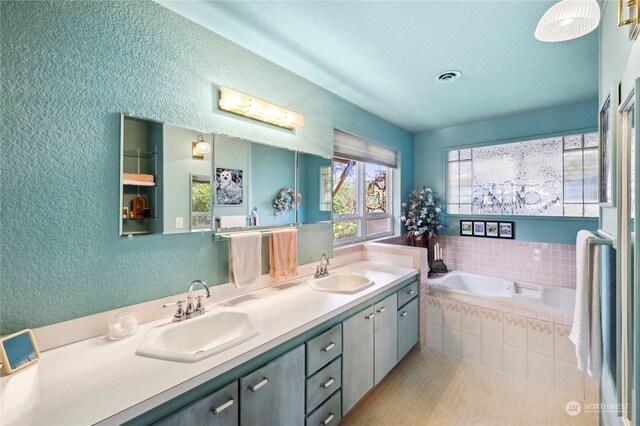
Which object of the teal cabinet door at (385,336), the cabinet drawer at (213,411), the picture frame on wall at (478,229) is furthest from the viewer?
the picture frame on wall at (478,229)

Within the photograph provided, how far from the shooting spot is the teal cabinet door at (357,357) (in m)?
1.76

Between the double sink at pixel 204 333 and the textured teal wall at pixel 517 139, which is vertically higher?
the textured teal wall at pixel 517 139

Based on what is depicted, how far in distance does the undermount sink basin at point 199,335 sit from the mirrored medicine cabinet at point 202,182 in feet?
1.67

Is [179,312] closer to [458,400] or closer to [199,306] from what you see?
[199,306]

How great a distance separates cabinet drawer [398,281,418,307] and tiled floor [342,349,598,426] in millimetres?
642

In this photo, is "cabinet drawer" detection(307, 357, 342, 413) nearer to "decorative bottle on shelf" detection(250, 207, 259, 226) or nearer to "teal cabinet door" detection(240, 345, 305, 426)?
"teal cabinet door" detection(240, 345, 305, 426)

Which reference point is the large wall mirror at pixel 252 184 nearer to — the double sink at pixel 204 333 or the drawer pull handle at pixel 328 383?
the double sink at pixel 204 333

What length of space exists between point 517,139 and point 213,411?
385cm

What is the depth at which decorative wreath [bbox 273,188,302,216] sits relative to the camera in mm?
2109

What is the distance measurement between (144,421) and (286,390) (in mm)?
653

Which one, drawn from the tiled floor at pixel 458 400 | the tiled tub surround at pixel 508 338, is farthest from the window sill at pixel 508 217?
the tiled floor at pixel 458 400

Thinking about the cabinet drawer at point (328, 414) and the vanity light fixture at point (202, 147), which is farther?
the vanity light fixture at point (202, 147)

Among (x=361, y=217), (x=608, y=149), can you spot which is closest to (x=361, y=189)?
(x=361, y=217)

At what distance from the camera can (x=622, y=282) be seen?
1012 millimetres
